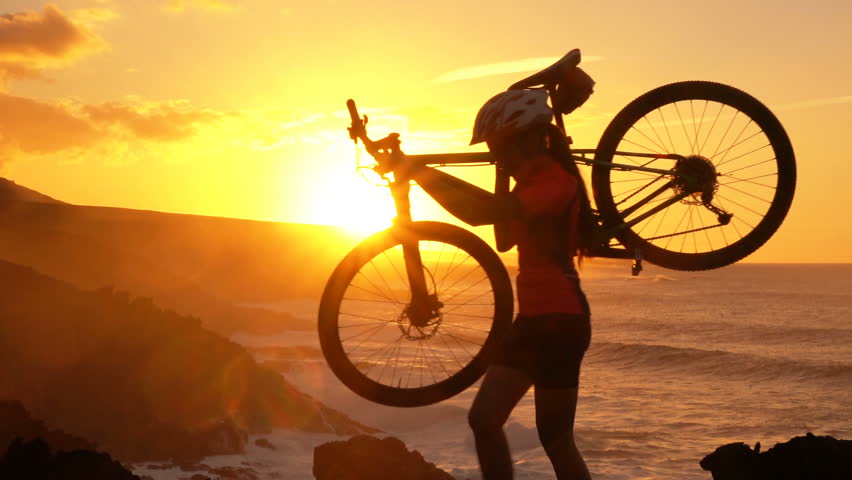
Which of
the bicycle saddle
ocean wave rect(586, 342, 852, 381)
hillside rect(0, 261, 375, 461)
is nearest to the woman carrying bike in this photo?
the bicycle saddle

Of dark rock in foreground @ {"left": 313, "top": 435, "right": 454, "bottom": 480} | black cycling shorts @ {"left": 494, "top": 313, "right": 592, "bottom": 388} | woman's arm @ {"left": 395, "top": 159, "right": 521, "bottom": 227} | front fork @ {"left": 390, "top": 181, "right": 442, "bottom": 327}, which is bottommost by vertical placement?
dark rock in foreground @ {"left": 313, "top": 435, "right": 454, "bottom": 480}

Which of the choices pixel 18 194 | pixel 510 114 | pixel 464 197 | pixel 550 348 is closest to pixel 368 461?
pixel 550 348

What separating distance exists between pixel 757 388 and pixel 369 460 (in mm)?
44143

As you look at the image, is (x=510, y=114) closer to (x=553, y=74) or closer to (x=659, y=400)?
(x=553, y=74)

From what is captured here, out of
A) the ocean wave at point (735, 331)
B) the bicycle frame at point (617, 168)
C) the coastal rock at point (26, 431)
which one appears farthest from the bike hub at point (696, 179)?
the ocean wave at point (735, 331)

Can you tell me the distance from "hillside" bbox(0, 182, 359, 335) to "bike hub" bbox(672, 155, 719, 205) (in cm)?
4022

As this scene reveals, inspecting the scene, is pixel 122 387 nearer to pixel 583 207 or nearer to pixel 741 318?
pixel 583 207

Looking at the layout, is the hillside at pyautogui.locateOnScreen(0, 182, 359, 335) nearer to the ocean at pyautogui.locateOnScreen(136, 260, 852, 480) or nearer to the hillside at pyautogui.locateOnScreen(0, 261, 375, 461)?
the ocean at pyautogui.locateOnScreen(136, 260, 852, 480)

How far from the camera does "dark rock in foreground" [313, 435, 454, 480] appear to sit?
33.9ft

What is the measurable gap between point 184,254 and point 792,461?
343 ft

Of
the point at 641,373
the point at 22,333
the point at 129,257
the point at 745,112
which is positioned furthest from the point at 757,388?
the point at 745,112

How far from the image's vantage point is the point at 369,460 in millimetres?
10414

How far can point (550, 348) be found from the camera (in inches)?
202

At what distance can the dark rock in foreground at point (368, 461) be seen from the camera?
10.3 m
